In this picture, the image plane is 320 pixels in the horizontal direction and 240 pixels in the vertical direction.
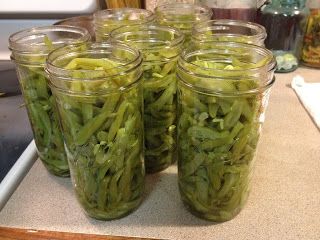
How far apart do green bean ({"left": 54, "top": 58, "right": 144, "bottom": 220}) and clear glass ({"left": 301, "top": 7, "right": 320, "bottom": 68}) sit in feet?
2.12

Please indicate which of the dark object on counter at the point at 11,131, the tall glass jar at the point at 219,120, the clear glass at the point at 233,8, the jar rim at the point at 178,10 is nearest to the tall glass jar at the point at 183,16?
the jar rim at the point at 178,10

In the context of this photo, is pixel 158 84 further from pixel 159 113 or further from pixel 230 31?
pixel 230 31

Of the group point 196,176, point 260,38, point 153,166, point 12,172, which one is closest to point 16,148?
point 12,172

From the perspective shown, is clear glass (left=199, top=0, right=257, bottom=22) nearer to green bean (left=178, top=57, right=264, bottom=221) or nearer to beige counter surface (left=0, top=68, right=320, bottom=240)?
beige counter surface (left=0, top=68, right=320, bottom=240)

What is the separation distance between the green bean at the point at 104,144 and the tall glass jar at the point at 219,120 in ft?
0.22

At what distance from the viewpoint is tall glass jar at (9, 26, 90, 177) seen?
495mm

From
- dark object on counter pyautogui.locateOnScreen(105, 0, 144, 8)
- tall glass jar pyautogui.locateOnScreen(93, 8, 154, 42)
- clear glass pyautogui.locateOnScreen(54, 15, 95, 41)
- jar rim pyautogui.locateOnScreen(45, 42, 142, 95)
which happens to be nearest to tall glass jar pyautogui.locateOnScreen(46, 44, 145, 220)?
jar rim pyautogui.locateOnScreen(45, 42, 142, 95)

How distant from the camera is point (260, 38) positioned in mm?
549

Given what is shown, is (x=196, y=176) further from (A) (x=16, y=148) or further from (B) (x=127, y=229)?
(A) (x=16, y=148)

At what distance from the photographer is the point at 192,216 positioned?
0.49 m

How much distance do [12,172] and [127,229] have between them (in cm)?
22

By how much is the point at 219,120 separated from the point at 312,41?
2.16 feet

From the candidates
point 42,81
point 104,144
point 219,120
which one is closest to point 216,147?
point 219,120

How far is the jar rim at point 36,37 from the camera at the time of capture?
49cm
